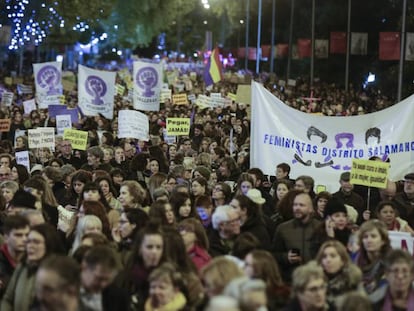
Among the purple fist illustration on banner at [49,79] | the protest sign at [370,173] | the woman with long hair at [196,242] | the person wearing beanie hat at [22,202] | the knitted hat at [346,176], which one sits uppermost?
the purple fist illustration on banner at [49,79]

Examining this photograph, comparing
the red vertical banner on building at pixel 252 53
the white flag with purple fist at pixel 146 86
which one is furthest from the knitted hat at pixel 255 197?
the red vertical banner on building at pixel 252 53

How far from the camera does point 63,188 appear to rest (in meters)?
14.8

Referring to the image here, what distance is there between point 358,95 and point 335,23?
1495cm

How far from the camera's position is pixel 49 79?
28422mm

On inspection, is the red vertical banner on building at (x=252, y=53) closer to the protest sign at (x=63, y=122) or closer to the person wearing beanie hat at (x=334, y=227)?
the protest sign at (x=63, y=122)

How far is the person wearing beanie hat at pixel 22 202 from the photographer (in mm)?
10984

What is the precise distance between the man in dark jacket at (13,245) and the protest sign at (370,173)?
4.91 meters

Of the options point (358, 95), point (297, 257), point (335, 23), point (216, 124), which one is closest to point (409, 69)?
point (358, 95)

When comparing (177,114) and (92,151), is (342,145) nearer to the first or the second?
(92,151)

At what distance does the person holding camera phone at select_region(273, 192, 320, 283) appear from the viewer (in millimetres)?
10289

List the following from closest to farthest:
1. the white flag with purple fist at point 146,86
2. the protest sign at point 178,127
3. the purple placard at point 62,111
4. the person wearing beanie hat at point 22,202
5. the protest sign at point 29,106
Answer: the person wearing beanie hat at point 22,202 < the protest sign at point 178,127 < the purple placard at point 62,111 < the white flag with purple fist at point 146,86 < the protest sign at point 29,106

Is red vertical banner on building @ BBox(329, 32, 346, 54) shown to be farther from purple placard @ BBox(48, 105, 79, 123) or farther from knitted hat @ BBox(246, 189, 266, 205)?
knitted hat @ BBox(246, 189, 266, 205)

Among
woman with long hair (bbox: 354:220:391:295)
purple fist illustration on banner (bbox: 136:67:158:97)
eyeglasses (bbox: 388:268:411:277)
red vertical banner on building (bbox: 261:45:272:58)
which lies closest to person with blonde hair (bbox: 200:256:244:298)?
eyeglasses (bbox: 388:268:411:277)

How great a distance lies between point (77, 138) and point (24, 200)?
745 cm
